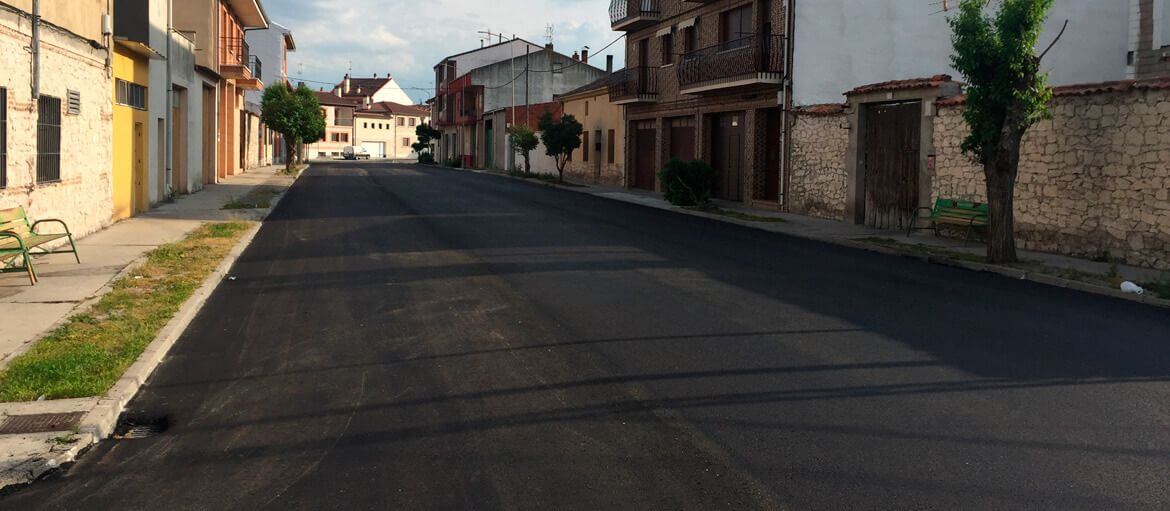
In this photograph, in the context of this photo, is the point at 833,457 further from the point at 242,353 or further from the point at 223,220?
the point at 223,220

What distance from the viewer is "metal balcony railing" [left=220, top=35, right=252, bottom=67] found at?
35.1 m

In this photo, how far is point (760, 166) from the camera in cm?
2706

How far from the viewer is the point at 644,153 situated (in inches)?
1446

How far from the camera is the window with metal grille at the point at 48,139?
1324cm

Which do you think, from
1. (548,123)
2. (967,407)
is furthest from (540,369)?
(548,123)

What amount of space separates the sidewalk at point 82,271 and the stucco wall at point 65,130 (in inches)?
24.5

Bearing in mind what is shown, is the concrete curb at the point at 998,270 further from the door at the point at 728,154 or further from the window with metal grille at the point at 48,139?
the window with metal grille at the point at 48,139

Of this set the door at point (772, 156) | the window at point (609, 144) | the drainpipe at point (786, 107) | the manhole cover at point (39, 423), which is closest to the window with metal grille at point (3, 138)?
the manhole cover at point (39, 423)

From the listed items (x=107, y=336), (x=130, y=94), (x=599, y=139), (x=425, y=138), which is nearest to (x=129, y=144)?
(x=130, y=94)

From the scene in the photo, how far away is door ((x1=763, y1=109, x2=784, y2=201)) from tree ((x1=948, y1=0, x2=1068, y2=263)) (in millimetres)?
12311

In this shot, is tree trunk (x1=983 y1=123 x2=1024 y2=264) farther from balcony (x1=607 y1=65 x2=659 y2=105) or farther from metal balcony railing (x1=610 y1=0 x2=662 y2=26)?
metal balcony railing (x1=610 y1=0 x2=662 y2=26)

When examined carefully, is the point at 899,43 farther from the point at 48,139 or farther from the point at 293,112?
the point at 293,112

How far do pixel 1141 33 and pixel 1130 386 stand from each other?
17382 mm

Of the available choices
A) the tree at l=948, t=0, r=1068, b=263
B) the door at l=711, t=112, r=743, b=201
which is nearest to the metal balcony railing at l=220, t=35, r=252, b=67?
the door at l=711, t=112, r=743, b=201
